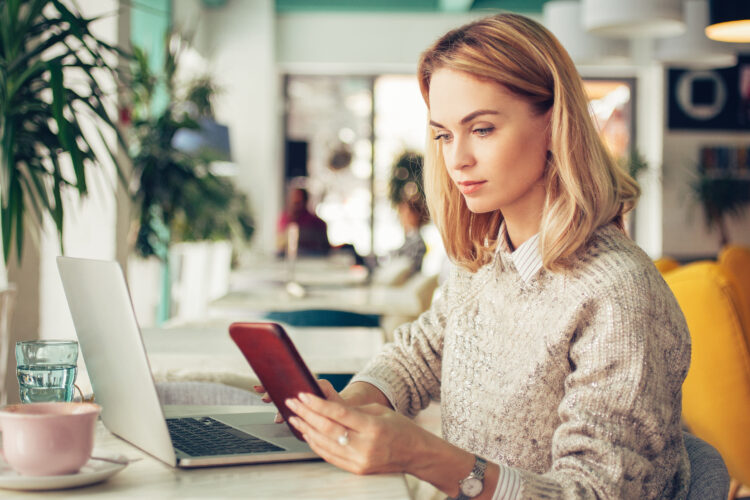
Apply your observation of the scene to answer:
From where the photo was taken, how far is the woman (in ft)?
3.40

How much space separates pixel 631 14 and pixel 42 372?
13.9 ft

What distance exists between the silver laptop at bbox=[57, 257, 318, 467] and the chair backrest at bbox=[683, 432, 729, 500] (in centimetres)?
56

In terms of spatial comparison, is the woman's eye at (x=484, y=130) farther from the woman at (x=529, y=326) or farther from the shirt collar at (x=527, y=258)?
the shirt collar at (x=527, y=258)

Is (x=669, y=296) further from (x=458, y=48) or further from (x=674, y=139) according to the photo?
(x=674, y=139)

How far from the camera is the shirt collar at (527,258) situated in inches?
50.3

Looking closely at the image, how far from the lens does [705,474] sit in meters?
1.22

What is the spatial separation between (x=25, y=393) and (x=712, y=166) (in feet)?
34.0

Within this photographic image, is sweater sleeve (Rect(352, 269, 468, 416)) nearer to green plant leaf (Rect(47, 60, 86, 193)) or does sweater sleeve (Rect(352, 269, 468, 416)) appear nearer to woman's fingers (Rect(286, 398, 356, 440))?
woman's fingers (Rect(286, 398, 356, 440))

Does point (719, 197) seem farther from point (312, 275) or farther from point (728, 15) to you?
point (728, 15)

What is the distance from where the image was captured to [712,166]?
10.4 m

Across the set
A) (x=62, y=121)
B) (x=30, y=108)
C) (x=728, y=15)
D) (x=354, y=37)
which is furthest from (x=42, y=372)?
(x=354, y=37)

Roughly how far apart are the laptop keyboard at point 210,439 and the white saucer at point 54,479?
0.43 ft

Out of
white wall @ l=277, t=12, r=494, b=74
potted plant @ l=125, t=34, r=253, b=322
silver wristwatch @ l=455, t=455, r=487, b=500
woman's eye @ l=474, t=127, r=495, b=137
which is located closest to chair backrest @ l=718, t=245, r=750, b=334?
woman's eye @ l=474, t=127, r=495, b=137

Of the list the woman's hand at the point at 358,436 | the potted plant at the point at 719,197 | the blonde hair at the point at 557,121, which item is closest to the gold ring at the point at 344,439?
the woman's hand at the point at 358,436
